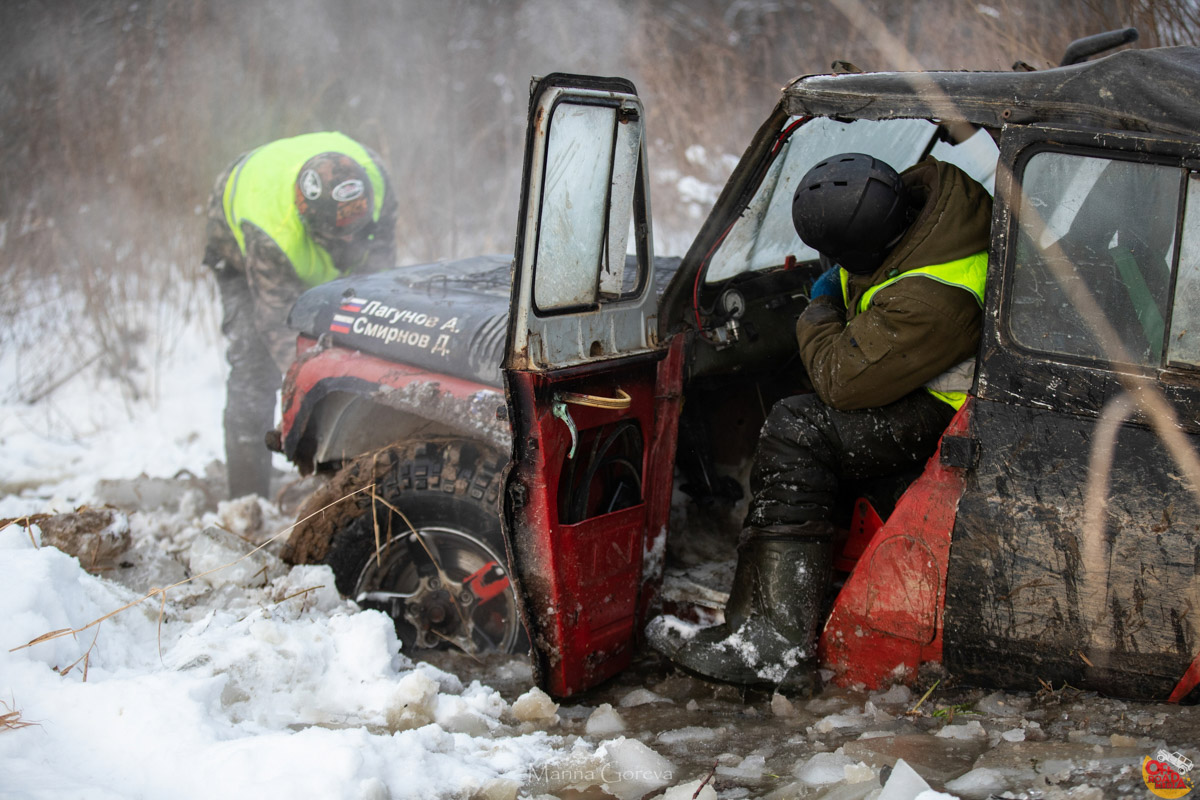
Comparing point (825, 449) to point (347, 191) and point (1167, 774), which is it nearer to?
point (1167, 774)

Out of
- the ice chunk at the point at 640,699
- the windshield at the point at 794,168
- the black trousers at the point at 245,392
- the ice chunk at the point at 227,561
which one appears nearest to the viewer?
the ice chunk at the point at 640,699

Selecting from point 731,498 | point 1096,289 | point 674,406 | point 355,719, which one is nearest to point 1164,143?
point 1096,289

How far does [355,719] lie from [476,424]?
101 centimetres

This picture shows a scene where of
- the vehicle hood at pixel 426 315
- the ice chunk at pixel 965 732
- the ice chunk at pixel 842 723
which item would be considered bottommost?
the ice chunk at pixel 842 723

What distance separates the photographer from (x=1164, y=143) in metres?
1.98

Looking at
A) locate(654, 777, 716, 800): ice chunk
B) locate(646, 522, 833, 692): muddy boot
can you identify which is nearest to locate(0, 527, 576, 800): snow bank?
locate(654, 777, 716, 800): ice chunk

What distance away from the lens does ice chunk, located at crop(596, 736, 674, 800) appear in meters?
2.23

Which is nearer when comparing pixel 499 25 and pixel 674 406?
pixel 674 406

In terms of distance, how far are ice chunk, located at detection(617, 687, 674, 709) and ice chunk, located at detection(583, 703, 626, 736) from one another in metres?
0.17

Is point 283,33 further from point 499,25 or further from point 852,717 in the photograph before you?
point 852,717

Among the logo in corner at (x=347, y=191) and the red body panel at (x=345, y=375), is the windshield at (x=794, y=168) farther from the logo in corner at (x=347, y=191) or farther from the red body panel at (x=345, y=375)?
the logo in corner at (x=347, y=191)

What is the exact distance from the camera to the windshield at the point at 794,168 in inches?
120

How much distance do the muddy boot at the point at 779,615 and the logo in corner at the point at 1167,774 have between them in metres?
0.89

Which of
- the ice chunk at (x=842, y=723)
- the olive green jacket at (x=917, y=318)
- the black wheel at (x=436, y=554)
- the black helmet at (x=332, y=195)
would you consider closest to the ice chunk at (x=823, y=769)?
the ice chunk at (x=842, y=723)
